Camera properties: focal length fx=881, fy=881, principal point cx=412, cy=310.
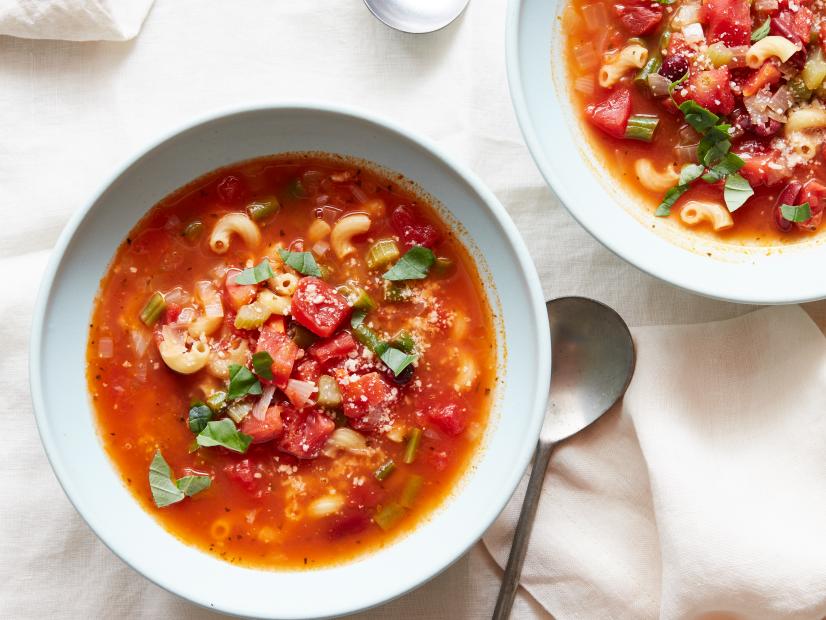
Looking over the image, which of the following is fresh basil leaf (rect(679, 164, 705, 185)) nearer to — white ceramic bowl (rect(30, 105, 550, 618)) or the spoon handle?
white ceramic bowl (rect(30, 105, 550, 618))

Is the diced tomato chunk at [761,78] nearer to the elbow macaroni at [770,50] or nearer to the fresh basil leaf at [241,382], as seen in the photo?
the elbow macaroni at [770,50]

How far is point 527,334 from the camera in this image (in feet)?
11.0

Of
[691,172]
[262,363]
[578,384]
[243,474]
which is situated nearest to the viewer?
[262,363]

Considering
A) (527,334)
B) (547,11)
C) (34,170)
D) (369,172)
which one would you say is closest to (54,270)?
(34,170)

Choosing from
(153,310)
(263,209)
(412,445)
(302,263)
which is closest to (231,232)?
(263,209)

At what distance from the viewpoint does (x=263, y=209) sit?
3.45 m

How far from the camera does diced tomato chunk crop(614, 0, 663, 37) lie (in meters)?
3.58

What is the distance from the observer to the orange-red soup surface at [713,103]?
3.51 m

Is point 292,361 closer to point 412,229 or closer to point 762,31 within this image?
point 412,229

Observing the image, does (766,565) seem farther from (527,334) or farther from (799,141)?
(799,141)

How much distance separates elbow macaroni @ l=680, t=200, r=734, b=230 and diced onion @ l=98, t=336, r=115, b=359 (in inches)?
92.4

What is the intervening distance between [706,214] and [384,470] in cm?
167

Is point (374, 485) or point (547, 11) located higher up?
point (547, 11)

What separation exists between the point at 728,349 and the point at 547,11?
5.19 ft
